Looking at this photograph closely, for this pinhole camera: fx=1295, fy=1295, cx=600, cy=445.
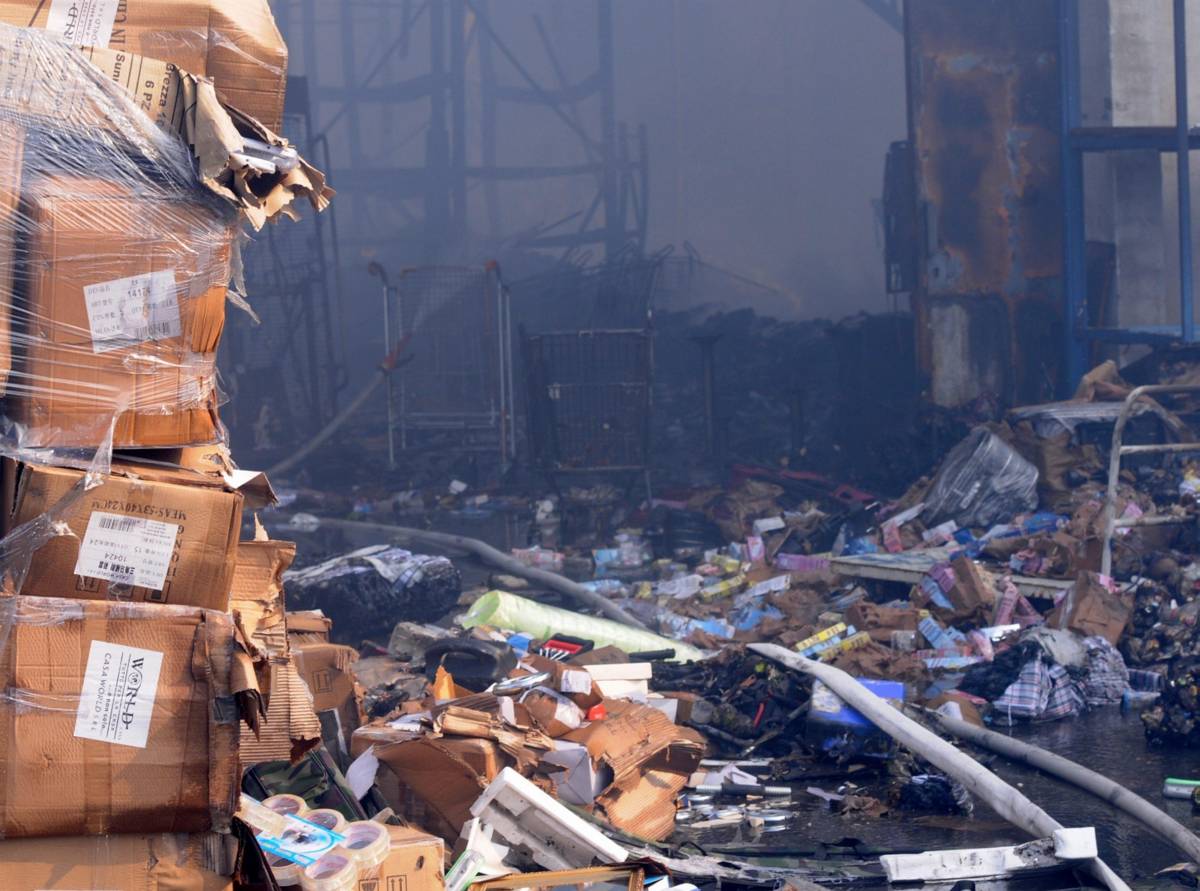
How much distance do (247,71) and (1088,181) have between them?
9665 millimetres

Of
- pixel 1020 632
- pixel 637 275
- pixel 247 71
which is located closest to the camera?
pixel 247 71

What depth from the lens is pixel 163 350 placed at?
246 centimetres

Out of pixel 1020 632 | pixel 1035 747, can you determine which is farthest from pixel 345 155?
pixel 1035 747

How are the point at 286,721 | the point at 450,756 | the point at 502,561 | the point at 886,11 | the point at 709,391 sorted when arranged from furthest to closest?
the point at 886,11
the point at 709,391
the point at 502,561
the point at 450,756
the point at 286,721

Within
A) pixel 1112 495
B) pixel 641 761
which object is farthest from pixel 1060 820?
pixel 1112 495

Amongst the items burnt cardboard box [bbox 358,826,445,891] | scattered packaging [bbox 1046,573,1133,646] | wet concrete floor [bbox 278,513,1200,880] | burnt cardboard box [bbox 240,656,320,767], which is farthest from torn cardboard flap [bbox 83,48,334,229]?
scattered packaging [bbox 1046,573,1133,646]

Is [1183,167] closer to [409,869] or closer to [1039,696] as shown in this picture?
[1039,696]

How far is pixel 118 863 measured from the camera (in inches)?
90.0

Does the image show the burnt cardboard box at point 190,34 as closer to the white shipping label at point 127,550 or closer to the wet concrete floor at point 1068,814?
the white shipping label at point 127,550

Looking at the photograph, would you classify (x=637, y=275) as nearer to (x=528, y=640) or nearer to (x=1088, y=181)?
(x=1088, y=181)

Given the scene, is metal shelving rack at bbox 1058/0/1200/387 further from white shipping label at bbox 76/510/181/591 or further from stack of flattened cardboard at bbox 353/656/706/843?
white shipping label at bbox 76/510/181/591

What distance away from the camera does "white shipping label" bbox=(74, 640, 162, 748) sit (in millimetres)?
2271

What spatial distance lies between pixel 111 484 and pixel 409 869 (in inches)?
42.8

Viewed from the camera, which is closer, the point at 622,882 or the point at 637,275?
the point at 622,882
